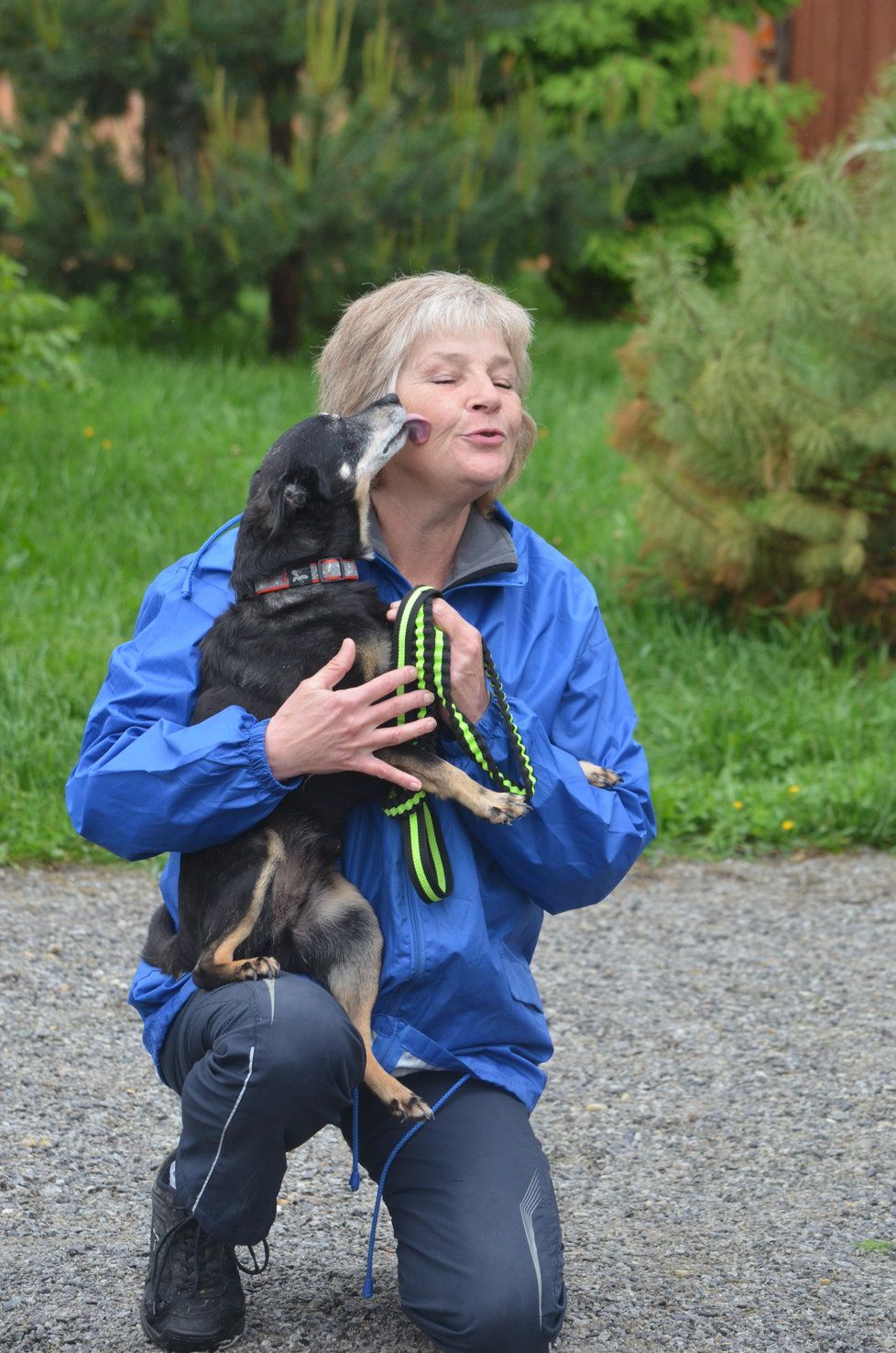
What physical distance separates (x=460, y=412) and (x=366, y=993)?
1114 mm

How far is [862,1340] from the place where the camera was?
2865 mm

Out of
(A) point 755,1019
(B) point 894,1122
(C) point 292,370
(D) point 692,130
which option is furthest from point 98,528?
(D) point 692,130

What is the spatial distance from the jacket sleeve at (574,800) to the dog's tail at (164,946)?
0.62 m

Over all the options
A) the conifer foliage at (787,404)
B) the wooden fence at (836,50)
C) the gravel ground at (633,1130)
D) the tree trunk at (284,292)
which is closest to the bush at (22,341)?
the conifer foliage at (787,404)

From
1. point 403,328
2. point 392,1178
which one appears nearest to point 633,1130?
point 392,1178

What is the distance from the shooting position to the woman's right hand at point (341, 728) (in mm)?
2625

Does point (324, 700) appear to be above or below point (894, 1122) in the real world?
above

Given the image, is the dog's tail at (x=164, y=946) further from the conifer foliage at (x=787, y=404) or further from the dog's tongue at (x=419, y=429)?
the conifer foliage at (x=787, y=404)

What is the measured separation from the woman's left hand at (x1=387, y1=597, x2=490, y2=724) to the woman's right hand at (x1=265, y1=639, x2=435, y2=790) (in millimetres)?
63

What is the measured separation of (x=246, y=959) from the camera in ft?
8.93

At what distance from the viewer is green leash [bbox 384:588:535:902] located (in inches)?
106

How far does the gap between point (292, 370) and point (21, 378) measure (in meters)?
3.44

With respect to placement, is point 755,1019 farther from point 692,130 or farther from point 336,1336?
point 692,130

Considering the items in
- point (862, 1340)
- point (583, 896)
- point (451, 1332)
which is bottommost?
point (862, 1340)
